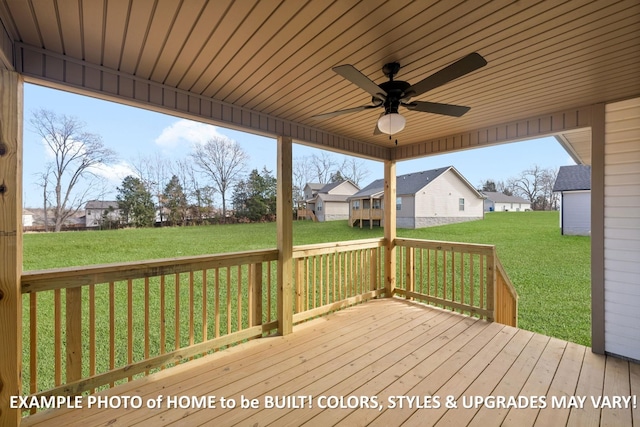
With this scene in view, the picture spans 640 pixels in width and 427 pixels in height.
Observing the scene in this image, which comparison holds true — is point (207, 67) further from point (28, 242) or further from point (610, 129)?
point (610, 129)

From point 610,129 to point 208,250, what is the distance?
15.5ft

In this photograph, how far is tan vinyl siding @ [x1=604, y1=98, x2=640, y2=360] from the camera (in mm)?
2453

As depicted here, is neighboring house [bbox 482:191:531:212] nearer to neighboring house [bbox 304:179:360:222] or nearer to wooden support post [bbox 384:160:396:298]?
wooden support post [bbox 384:160:396:298]

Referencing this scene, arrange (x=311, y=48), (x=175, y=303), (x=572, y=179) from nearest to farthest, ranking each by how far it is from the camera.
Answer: (x=311, y=48), (x=175, y=303), (x=572, y=179)

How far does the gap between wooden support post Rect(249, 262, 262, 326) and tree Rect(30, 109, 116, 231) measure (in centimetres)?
197

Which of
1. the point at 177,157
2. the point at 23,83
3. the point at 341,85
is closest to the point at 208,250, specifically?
the point at 177,157

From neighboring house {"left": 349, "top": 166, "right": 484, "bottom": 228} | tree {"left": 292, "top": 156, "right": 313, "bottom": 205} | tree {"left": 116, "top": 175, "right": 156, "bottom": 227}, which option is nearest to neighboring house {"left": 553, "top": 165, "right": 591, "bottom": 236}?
neighboring house {"left": 349, "top": 166, "right": 484, "bottom": 228}

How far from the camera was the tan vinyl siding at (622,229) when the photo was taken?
245 centimetres

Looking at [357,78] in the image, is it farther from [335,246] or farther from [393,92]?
[335,246]

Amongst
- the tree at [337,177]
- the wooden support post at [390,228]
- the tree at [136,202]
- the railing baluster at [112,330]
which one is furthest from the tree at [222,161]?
the wooden support post at [390,228]

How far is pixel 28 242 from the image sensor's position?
2537 mm

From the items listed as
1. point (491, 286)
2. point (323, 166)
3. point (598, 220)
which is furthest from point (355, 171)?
point (598, 220)

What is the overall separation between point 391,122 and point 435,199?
635 centimetres

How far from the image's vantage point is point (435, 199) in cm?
764
